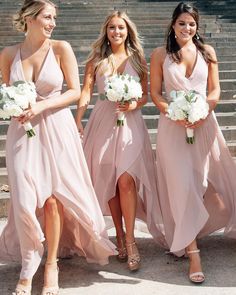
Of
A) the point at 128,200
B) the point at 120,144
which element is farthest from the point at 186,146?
the point at 128,200

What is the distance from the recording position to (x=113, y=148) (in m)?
4.30

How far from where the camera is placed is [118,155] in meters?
4.28

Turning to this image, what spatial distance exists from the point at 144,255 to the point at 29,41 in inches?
83.3

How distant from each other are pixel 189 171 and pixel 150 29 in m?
9.19

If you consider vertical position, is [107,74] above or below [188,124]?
above

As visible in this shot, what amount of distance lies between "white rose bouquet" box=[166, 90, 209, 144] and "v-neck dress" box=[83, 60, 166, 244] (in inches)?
18.5

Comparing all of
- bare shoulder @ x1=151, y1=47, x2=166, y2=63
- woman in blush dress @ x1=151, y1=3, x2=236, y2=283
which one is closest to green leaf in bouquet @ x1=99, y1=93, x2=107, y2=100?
woman in blush dress @ x1=151, y1=3, x2=236, y2=283

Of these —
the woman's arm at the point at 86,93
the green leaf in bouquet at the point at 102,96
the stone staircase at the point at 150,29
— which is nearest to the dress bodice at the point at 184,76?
the green leaf in bouquet at the point at 102,96

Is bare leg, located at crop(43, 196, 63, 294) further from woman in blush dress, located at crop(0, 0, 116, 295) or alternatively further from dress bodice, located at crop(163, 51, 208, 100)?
dress bodice, located at crop(163, 51, 208, 100)

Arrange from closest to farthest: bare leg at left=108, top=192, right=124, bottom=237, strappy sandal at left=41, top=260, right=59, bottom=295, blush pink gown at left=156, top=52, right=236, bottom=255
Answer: strappy sandal at left=41, top=260, right=59, bottom=295
blush pink gown at left=156, top=52, right=236, bottom=255
bare leg at left=108, top=192, right=124, bottom=237

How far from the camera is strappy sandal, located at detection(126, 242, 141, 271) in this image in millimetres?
4160

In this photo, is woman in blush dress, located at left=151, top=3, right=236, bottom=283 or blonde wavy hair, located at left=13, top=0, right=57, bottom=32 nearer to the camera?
blonde wavy hair, located at left=13, top=0, right=57, bottom=32

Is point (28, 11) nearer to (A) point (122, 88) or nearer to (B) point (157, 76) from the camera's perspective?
(A) point (122, 88)

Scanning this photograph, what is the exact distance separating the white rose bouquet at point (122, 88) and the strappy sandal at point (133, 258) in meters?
1.25
